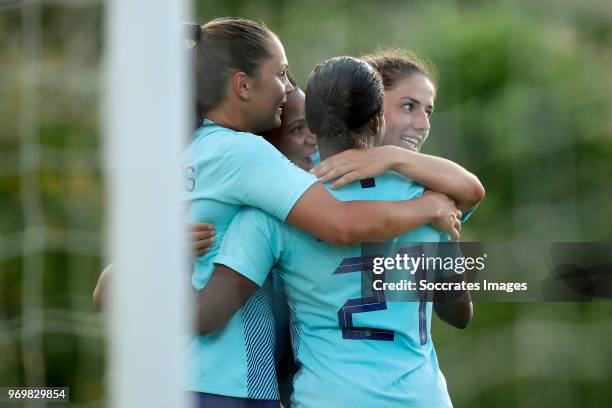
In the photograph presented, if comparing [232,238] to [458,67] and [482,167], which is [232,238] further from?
[458,67]

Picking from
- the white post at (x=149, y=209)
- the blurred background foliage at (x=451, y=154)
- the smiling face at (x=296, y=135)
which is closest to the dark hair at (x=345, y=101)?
the smiling face at (x=296, y=135)

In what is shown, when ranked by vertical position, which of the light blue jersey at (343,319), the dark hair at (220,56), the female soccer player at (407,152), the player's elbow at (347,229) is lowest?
the light blue jersey at (343,319)

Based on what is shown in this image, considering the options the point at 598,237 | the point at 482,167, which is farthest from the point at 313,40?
the point at 598,237

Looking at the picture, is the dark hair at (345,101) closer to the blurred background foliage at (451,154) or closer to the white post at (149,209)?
the white post at (149,209)

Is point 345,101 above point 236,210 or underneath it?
above

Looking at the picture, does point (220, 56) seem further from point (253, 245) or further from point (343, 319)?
point (343, 319)

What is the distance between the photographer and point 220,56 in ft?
3.41

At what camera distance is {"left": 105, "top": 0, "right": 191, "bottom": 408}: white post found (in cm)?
62

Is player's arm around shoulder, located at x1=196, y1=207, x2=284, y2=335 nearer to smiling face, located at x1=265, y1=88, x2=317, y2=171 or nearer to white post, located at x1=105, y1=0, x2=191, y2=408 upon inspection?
smiling face, located at x1=265, y1=88, x2=317, y2=171

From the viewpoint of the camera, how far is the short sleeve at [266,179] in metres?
0.94

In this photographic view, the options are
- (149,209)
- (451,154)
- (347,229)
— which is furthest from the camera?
(451,154)

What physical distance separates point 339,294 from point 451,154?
1.66 meters

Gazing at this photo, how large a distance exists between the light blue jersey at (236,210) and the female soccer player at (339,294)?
22 millimetres

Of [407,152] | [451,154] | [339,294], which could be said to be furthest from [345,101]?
[451,154]
